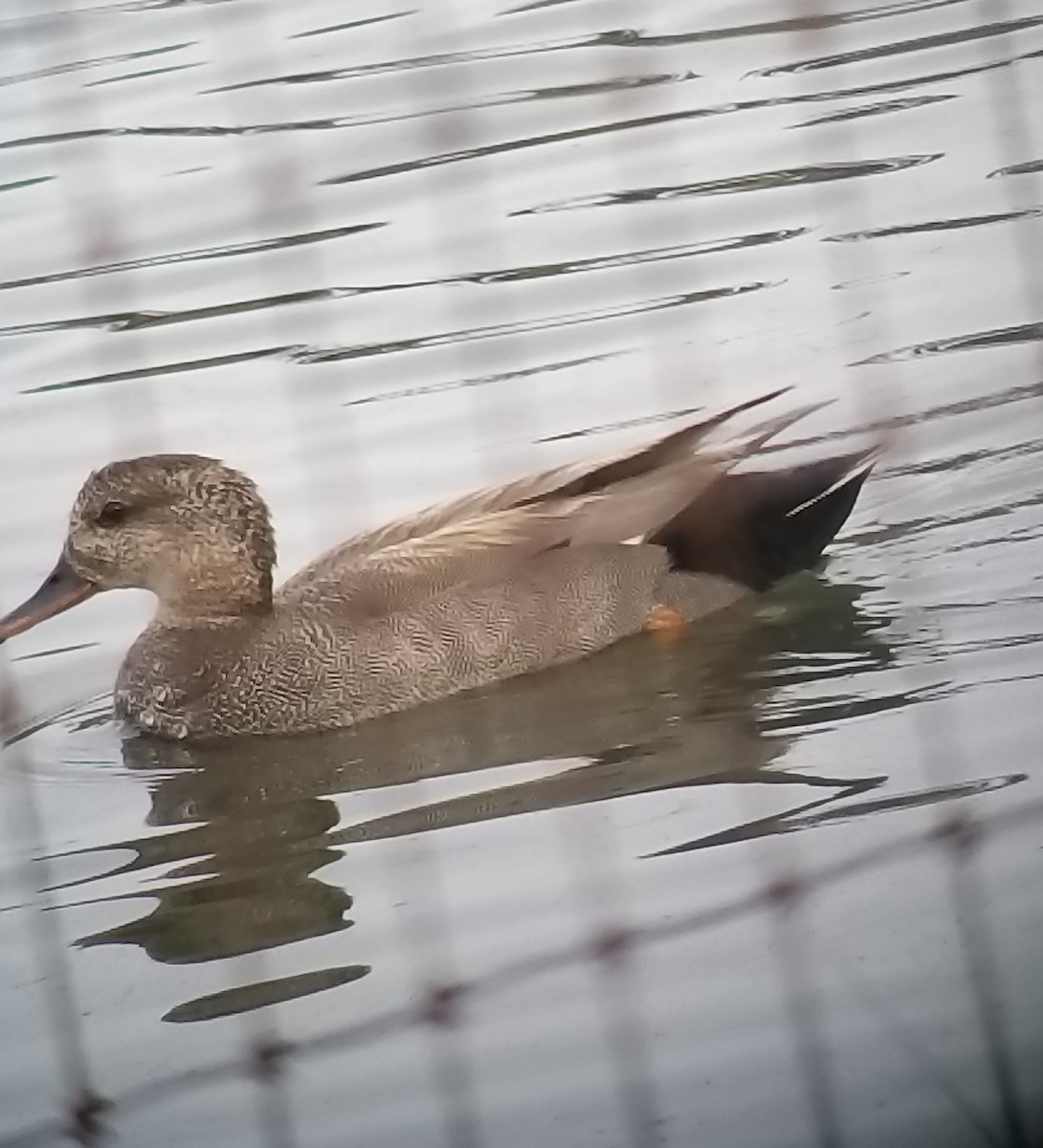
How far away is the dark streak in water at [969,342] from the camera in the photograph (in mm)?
6430

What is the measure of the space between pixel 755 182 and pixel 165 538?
2.79 meters

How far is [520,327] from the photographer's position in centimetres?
694

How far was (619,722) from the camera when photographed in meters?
5.14

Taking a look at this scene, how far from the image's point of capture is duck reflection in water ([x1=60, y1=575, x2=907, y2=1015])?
14.6ft

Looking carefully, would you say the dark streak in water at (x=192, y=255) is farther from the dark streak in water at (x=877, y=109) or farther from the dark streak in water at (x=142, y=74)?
the dark streak in water at (x=877, y=109)

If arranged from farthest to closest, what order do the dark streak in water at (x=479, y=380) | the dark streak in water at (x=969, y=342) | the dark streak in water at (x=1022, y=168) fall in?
the dark streak in water at (x=1022, y=168)
the dark streak in water at (x=479, y=380)
the dark streak in water at (x=969, y=342)

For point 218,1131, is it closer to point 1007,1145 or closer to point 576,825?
point 576,825

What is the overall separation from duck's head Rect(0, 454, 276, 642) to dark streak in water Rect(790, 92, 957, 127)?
3056 mm

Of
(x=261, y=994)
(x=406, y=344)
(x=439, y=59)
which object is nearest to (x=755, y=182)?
(x=406, y=344)

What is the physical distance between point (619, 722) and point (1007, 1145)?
2.96 meters

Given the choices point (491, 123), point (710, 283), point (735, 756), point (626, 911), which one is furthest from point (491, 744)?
point (491, 123)

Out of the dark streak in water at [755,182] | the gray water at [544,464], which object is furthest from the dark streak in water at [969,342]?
the dark streak in water at [755,182]

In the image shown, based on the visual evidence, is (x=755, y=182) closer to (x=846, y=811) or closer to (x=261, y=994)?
(x=846, y=811)

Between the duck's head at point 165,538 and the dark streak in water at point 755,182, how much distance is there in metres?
2.37
